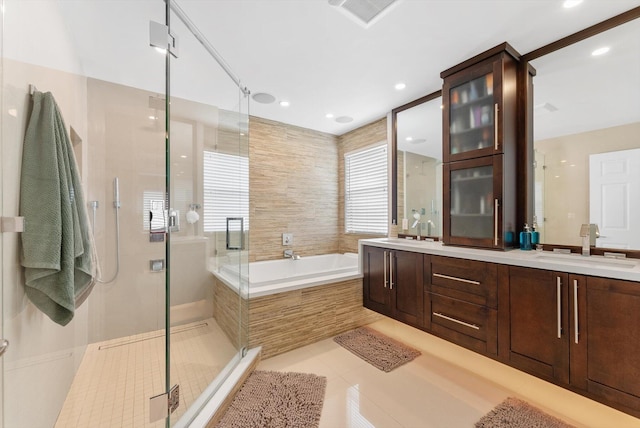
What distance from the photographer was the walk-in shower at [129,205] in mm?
1153

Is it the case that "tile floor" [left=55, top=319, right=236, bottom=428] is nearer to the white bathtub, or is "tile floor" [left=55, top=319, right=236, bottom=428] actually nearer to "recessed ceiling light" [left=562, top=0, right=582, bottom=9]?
the white bathtub

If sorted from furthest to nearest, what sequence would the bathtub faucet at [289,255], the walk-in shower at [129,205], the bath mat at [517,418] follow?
1. the bathtub faucet at [289,255]
2. the bath mat at [517,418]
3. the walk-in shower at [129,205]

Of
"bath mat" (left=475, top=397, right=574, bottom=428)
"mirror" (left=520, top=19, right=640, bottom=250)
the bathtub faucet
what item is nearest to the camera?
"bath mat" (left=475, top=397, right=574, bottom=428)

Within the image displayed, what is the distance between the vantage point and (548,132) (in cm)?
201

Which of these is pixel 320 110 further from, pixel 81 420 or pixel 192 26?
pixel 81 420

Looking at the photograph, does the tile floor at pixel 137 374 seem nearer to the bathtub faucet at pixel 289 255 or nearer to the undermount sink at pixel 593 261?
the bathtub faucet at pixel 289 255

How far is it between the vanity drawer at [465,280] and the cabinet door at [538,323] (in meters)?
0.11

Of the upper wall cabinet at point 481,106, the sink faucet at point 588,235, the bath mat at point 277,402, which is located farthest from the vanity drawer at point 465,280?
the bath mat at point 277,402

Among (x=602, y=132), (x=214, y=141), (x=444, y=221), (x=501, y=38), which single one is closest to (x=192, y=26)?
(x=214, y=141)

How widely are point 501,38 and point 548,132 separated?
81 centimetres

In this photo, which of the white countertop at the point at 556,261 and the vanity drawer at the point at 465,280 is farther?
the vanity drawer at the point at 465,280

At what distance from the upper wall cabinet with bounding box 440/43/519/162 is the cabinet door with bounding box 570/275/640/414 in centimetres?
108

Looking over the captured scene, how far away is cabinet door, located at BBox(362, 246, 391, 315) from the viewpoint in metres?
2.58

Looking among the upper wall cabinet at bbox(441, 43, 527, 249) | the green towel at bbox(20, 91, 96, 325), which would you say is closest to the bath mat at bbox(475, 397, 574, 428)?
the upper wall cabinet at bbox(441, 43, 527, 249)
